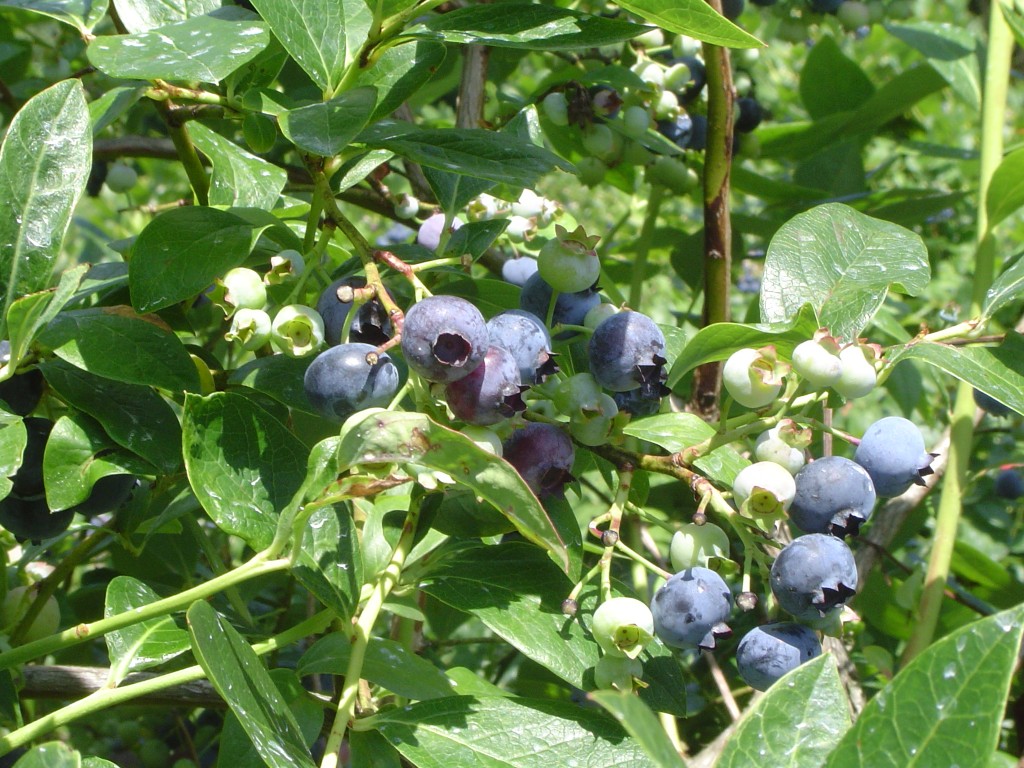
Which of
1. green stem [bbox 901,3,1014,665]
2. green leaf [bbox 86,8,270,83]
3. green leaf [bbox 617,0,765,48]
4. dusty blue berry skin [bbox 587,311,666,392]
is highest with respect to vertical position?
green leaf [bbox 617,0,765,48]

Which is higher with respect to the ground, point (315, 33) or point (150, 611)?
point (315, 33)

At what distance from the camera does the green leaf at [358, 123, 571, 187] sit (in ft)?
2.80

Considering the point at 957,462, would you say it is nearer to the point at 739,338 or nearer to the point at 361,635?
the point at 739,338

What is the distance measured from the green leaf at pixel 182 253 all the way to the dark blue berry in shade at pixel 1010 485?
5.33ft

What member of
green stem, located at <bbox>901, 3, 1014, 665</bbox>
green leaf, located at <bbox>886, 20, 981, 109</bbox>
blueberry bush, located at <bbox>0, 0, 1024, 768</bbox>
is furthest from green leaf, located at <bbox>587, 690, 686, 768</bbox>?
green leaf, located at <bbox>886, 20, 981, 109</bbox>

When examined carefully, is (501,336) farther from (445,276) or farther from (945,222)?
(945,222)

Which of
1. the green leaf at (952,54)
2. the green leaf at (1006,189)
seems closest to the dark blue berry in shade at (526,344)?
the green leaf at (1006,189)

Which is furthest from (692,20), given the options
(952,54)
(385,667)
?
(952,54)

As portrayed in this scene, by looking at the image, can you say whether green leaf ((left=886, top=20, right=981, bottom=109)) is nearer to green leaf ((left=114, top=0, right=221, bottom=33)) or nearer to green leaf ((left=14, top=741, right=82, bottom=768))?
green leaf ((left=114, top=0, right=221, bottom=33))

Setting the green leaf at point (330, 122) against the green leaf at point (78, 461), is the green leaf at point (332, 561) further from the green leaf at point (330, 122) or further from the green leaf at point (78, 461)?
the green leaf at point (330, 122)

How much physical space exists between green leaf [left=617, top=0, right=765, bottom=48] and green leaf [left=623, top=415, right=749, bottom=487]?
294mm

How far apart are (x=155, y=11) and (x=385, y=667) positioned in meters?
0.62

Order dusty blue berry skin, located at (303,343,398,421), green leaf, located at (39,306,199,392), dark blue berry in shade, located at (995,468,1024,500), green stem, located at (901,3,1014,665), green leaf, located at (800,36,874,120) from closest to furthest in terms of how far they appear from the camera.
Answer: dusty blue berry skin, located at (303,343,398,421) < green leaf, located at (39,306,199,392) < green stem, located at (901,3,1014,665) < green leaf, located at (800,36,874,120) < dark blue berry in shade, located at (995,468,1024,500)

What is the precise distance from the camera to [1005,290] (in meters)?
0.88
